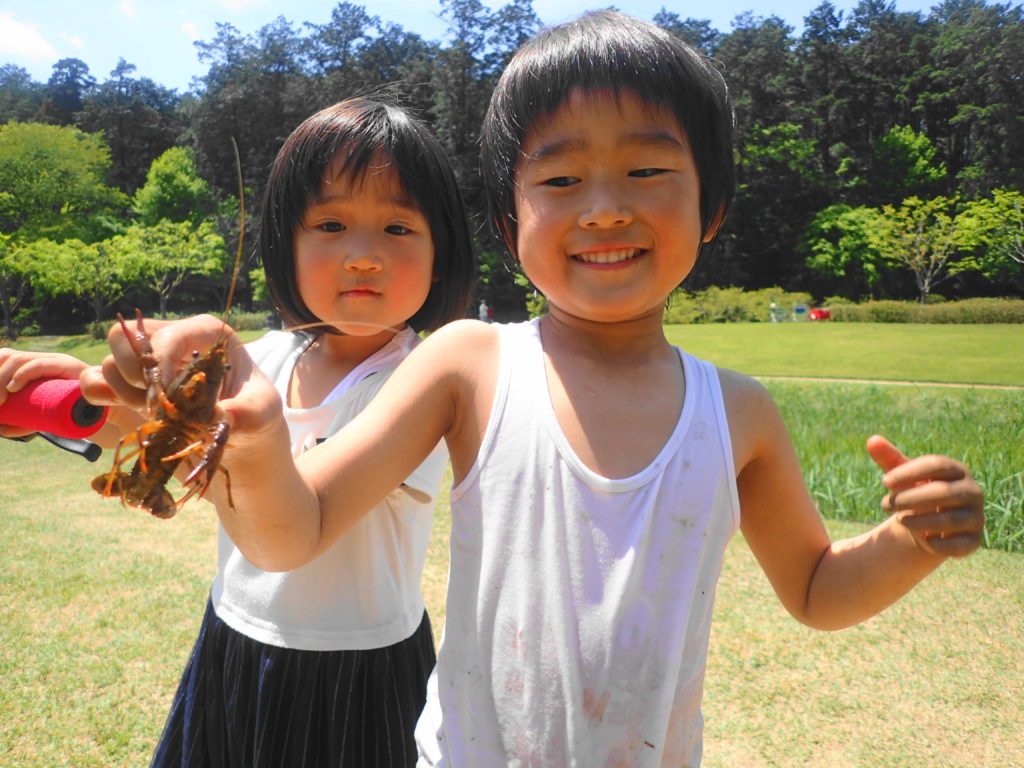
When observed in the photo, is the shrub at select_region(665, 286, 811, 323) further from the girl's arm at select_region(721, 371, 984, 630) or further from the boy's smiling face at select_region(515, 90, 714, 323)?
the boy's smiling face at select_region(515, 90, 714, 323)

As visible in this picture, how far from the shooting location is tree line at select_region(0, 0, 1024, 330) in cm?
2620

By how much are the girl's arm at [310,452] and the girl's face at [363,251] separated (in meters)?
0.36

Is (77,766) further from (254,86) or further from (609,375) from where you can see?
(254,86)

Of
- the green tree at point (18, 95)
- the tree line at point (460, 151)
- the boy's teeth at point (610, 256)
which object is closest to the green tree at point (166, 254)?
the tree line at point (460, 151)

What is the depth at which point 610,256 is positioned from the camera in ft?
3.85

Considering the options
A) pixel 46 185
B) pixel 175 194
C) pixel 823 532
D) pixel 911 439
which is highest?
pixel 175 194

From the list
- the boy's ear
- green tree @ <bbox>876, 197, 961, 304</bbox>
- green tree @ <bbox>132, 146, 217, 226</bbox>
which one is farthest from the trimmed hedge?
green tree @ <bbox>132, 146, 217, 226</bbox>

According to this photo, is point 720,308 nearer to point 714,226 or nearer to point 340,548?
point 714,226

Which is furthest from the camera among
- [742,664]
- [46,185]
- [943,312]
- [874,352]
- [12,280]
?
[46,185]

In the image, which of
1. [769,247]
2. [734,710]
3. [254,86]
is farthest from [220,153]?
[734,710]

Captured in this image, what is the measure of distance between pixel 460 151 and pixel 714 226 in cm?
3257

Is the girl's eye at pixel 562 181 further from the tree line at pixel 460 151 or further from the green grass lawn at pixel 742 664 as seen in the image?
the tree line at pixel 460 151

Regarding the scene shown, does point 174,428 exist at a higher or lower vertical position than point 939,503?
higher

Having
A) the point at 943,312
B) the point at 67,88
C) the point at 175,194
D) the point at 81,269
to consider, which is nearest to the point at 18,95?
the point at 67,88
